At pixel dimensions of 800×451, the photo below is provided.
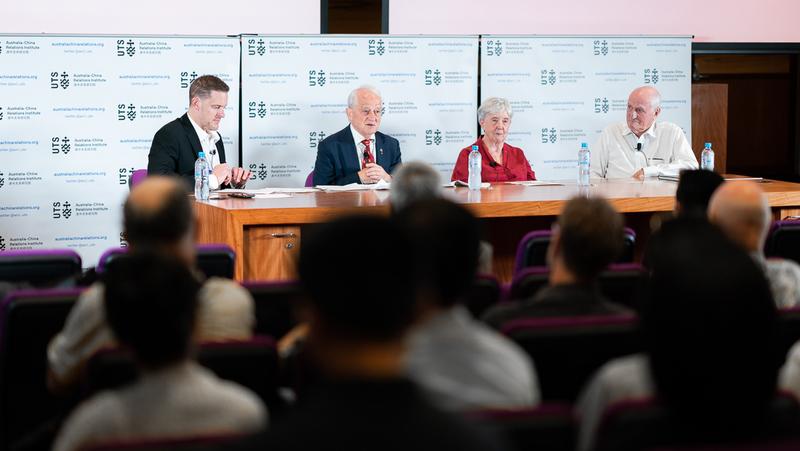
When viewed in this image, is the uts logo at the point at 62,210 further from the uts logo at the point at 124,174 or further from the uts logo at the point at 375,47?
the uts logo at the point at 375,47

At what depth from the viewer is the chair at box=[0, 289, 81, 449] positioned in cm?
288

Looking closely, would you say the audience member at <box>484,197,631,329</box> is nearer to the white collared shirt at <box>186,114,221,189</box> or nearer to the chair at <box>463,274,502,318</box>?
the chair at <box>463,274,502,318</box>

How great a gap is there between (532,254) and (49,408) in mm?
2033

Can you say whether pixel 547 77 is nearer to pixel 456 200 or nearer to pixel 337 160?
pixel 337 160

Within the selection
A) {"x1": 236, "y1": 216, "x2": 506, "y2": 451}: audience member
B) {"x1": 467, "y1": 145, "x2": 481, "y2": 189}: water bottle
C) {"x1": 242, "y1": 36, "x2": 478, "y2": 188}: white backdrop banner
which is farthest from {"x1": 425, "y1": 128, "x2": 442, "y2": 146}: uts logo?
{"x1": 236, "y1": 216, "x2": 506, "y2": 451}: audience member

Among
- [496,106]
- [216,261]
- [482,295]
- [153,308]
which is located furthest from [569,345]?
[496,106]

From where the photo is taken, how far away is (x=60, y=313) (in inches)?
114

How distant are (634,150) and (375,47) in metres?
2.10

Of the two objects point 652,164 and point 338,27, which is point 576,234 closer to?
point 652,164

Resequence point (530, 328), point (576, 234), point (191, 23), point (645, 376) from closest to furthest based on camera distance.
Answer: point (645, 376)
point (530, 328)
point (576, 234)
point (191, 23)

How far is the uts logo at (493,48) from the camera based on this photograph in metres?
8.46

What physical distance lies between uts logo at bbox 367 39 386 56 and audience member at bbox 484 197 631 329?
5.71m

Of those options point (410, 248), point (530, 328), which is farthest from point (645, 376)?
point (410, 248)

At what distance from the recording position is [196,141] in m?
6.84
